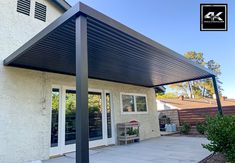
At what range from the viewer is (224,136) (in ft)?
14.7

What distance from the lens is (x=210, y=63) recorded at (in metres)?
30.2

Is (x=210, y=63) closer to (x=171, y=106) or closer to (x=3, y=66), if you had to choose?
(x=171, y=106)

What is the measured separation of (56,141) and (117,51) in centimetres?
375

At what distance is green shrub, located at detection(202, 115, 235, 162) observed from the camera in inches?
172

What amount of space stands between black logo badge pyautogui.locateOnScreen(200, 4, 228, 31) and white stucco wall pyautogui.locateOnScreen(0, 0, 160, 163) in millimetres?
4979

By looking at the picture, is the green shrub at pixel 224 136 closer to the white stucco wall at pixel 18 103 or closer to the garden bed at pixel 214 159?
the garden bed at pixel 214 159

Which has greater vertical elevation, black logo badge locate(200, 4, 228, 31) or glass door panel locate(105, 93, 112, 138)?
black logo badge locate(200, 4, 228, 31)

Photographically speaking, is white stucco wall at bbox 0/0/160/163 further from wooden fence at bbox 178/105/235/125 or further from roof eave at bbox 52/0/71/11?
wooden fence at bbox 178/105/235/125

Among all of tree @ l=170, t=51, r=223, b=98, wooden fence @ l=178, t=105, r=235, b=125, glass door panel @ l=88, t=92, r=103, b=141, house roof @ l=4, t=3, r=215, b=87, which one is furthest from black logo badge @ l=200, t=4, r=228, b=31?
tree @ l=170, t=51, r=223, b=98

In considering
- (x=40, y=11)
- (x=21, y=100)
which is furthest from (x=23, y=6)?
(x=21, y=100)

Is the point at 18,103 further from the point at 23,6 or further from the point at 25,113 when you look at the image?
the point at 23,6

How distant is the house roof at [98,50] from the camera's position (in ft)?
10.2

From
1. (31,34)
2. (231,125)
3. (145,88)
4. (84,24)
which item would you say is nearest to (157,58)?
(231,125)

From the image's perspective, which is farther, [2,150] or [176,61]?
[176,61]
